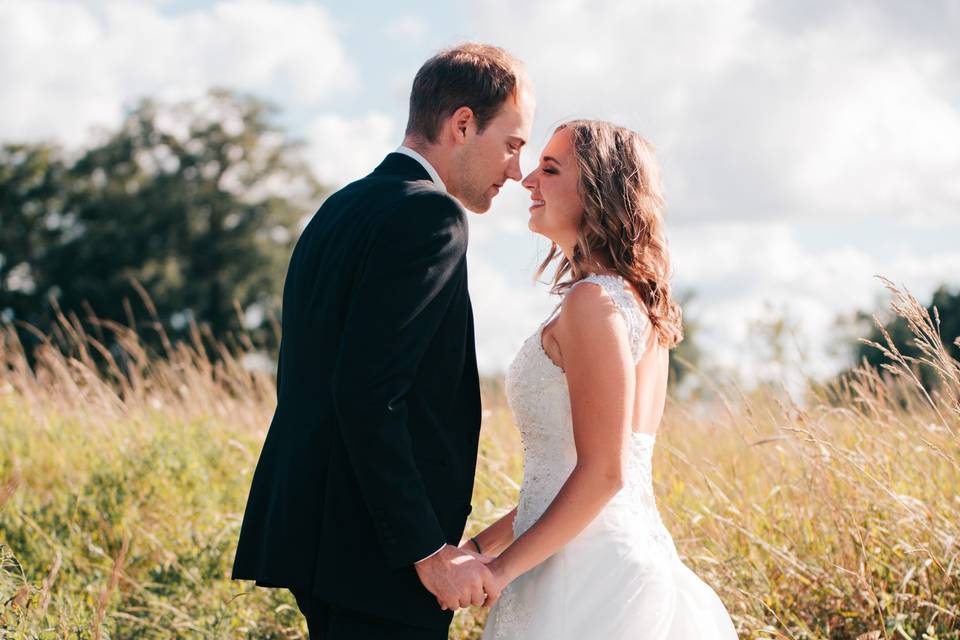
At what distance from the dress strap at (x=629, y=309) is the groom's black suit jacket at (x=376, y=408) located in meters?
0.43

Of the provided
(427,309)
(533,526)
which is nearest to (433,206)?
(427,309)

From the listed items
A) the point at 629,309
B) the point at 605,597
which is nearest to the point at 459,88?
the point at 629,309

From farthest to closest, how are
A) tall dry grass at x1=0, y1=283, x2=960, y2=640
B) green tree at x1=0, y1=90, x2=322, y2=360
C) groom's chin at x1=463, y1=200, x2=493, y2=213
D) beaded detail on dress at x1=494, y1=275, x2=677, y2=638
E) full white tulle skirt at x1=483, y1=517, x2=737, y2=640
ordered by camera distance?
1. green tree at x1=0, y1=90, x2=322, y2=360
2. tall dry grass at x1=0, y1=283, x2=960, y2=640
3. groom's chin at x1=463, y1=200, x2=493, y2=213
4. beaded detail on dress at x1=494, y1=275, x2=677, y2=638
5. full white tulle skirt at x1=483, y1=517, x2=737, y2=640

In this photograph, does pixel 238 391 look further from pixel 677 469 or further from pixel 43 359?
pixel 677 469

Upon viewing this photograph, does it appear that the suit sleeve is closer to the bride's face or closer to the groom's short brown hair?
the groom's short brown hair

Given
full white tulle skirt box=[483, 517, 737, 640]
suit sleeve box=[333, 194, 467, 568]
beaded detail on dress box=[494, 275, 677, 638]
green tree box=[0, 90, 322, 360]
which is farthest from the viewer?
green tree box=[0, 90, 322, 360]

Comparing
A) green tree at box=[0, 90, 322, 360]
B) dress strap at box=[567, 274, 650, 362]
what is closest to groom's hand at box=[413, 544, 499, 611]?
dress strap at box=[567, 274, 650, 362]

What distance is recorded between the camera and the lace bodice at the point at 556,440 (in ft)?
9.76

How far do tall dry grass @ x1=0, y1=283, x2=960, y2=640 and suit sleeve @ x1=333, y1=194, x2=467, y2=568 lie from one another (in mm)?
784

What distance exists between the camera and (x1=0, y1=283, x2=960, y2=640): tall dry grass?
3902mm

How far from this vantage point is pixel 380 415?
254 cm

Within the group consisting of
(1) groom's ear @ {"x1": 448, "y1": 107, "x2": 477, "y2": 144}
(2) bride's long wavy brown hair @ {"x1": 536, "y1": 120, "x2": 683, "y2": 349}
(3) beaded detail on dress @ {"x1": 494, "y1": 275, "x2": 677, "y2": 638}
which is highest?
(1) groom's ear @ {"x1": 448, "y1": 107, "x2": 477, "y2": 144}

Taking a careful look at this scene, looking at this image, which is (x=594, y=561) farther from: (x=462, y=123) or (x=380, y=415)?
(x=462, y=123)

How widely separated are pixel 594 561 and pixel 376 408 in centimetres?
85
